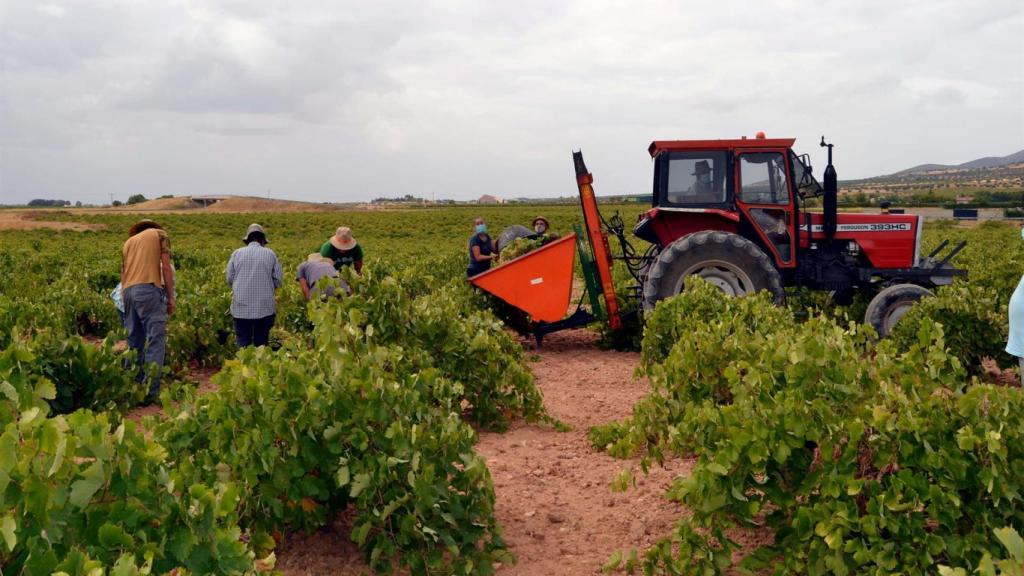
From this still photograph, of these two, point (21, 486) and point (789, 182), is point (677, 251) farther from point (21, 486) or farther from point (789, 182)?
point (21, 486)

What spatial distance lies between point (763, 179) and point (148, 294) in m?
6.63

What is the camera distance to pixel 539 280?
29.6ft

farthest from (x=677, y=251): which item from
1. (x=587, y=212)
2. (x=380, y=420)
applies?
(x=380, y=420)

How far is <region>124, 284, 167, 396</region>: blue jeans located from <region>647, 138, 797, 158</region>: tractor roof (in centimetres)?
555

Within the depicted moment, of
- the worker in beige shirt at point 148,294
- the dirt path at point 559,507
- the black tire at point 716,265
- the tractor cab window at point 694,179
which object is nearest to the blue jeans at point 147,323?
the worker in beige shirt at point 148,294

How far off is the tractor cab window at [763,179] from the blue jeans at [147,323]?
629 cm

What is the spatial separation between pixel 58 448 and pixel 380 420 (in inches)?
68.7

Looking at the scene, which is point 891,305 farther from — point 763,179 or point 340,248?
point 340,248

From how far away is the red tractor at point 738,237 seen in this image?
8859 millimetres

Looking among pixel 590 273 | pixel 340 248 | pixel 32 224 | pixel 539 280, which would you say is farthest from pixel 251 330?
pixel 32 224

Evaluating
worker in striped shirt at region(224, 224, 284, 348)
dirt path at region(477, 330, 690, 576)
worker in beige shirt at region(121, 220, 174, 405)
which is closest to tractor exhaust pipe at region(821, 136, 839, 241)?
dirt path at region(477, 330, 690, 576)

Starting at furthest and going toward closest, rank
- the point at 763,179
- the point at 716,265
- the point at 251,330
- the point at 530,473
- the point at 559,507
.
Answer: the point at 763,179 → the point at 716,265 → the point at 251,330 → the point at 530,473 → the point at 559,507

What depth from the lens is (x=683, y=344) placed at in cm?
536

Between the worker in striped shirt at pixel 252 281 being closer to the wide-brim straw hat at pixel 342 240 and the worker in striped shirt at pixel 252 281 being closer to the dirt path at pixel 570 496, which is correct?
the wide-brim straw hat at pixel 342 240
